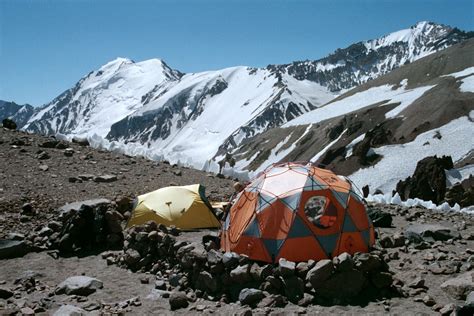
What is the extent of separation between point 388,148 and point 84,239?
2561 inches

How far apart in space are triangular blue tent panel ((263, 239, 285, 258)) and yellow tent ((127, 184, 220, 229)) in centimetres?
550

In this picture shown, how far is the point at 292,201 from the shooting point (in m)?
11.7

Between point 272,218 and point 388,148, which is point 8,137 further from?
point 388,148

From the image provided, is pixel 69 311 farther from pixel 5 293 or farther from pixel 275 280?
pixel 275 280

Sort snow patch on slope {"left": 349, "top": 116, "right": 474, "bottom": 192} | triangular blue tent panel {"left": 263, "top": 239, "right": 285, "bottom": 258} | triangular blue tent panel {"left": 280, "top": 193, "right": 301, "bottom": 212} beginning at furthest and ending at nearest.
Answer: snow patch on slope {"left": 349, "top": 116, "right": 474, "bottom": 192} < triangular blue tent panel {"left": 280, "top": 193, "right": 301, "bottom": 212} < triangular blue tent panel {"left": 263, "top": 239, "right": 285, "bottom": 258}

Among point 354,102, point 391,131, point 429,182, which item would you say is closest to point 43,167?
point 429,182

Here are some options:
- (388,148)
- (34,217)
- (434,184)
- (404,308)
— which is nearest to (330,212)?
(404,308)

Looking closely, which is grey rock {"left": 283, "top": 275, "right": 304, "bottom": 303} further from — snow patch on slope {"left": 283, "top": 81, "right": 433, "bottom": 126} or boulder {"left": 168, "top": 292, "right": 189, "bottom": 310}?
snow patch on slope {"left": 283, "top": 81, "right": 433, "bottom": 126}

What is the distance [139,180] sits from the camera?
2339 cm

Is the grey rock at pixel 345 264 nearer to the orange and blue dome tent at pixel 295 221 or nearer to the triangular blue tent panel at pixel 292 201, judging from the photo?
the orange and blue dome tent at pixel 295 221

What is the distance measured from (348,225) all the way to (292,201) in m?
1.70

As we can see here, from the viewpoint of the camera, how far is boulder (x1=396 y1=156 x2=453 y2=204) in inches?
1793

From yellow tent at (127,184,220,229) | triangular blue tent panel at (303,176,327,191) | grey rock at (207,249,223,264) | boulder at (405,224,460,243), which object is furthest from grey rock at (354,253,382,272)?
yellow tent at (127,184,220,229)

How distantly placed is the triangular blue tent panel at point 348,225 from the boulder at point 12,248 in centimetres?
993
